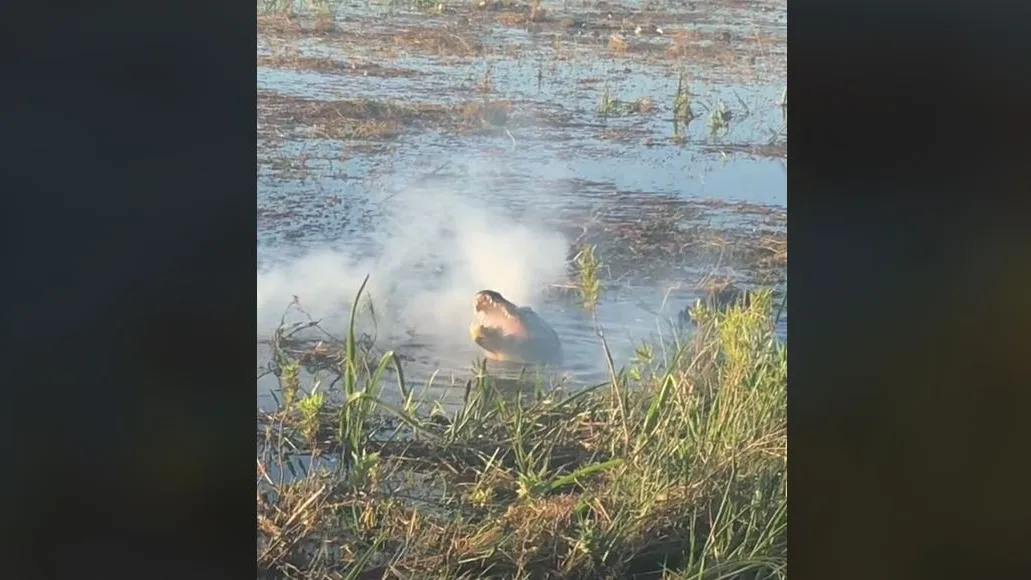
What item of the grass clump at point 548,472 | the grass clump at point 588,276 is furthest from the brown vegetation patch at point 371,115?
the grass clump at point 548,472

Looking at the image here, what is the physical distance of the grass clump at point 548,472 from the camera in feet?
6.48

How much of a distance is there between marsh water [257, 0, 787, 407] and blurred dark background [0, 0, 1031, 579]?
0.09 m

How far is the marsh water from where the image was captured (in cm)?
199

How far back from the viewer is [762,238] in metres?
2.09

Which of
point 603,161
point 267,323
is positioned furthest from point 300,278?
point 603,161

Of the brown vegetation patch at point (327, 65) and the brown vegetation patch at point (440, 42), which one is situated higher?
the brown vegetation patch at point (440, 42)
